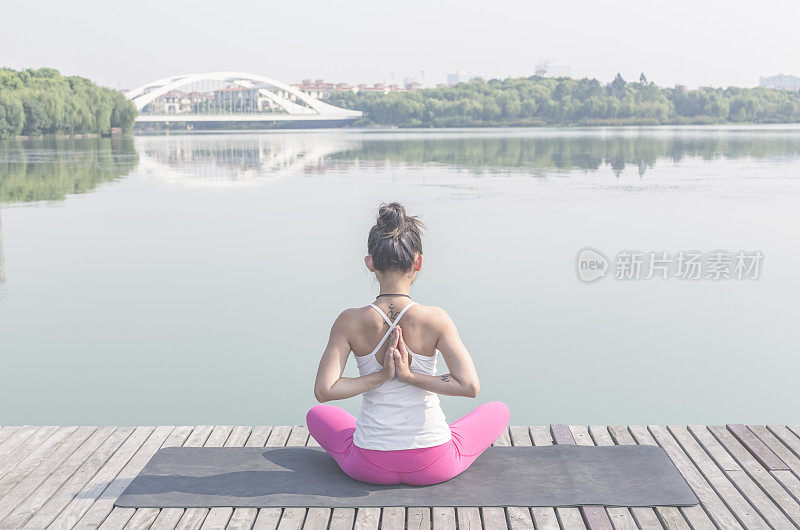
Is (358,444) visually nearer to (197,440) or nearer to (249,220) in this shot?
(197,440)

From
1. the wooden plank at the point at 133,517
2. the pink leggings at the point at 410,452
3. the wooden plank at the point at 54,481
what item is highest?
the pink leggings at the point at 410,452

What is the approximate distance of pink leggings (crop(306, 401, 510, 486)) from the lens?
2.96 meters

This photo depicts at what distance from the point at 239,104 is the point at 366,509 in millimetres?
91429

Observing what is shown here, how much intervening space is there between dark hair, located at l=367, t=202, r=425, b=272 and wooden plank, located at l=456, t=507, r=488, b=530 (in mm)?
845

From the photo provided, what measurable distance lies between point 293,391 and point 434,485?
9.38ft

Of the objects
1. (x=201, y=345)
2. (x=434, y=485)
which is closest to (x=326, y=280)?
(x=201, y=345)

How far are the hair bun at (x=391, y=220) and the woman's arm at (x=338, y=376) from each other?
322 mm

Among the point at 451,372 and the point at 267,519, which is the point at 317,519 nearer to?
the point at 267,519

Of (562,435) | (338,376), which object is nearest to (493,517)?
(338,376)

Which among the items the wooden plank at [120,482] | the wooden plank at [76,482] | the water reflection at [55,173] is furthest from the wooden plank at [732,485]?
the water reflection at [55,173]

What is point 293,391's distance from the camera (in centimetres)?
579

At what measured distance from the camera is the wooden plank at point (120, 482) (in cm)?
288

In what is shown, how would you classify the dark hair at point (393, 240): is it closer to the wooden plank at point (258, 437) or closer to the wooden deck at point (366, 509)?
the wooden deck at point (366, 509)

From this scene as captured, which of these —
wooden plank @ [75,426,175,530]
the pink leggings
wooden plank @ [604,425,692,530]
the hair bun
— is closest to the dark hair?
the hair bun
